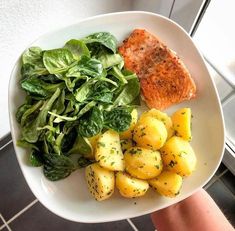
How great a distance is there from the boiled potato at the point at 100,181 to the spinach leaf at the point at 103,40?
272 mm

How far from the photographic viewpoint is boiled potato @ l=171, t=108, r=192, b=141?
0.75 meters

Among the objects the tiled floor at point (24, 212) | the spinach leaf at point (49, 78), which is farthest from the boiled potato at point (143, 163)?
the tiled floor at point (24, 212)

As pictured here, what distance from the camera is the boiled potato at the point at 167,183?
2.34ft

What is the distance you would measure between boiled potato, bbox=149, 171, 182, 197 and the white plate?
0.03 m

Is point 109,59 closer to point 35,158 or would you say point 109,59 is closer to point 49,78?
point 49,78

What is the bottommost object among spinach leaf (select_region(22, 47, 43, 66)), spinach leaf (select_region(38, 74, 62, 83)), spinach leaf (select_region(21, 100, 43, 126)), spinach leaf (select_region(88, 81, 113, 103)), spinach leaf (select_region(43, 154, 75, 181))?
spinach leaf (select_region(43, 154, 75, 181))

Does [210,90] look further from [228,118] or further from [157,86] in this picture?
[228,118]

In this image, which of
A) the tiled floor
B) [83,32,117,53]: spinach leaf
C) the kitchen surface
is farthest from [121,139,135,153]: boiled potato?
the tiled floor

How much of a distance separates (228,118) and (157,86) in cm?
55

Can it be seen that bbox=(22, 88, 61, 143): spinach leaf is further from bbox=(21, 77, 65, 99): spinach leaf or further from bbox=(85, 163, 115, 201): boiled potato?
bbox=(85, 163, 115, 201): boiled potato

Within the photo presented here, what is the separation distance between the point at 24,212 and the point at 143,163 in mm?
699

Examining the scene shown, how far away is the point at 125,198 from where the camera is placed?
29.8 inches

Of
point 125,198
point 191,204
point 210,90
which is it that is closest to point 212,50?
point 210,90

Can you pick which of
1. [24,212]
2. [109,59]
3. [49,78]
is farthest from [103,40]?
[24,212]
